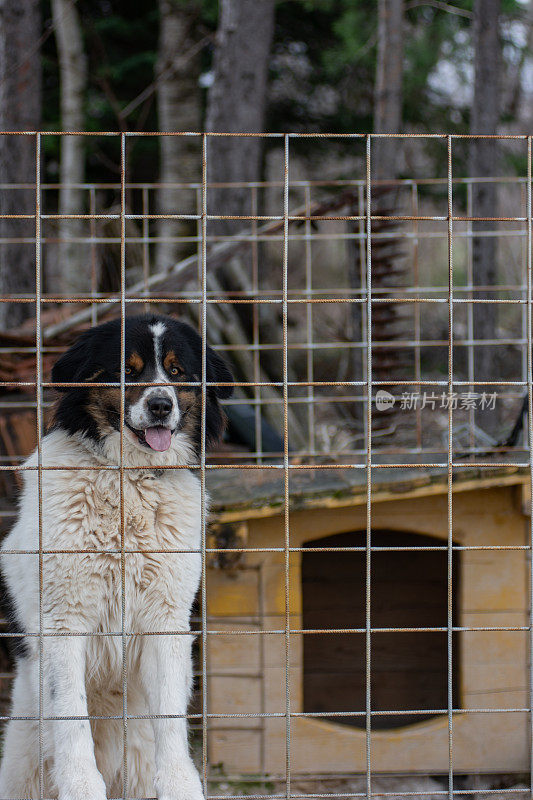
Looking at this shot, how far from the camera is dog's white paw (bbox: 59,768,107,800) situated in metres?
2.66

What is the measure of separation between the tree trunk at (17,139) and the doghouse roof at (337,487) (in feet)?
9.39

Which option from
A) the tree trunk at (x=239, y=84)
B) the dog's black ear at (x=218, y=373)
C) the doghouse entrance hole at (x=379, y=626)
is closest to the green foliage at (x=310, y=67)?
the tree trunk at (x=239, y=84)

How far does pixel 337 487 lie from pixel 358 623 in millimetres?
1164

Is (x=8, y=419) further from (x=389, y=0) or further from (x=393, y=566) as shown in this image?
(x=389, y=0)

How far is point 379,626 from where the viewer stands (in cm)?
506

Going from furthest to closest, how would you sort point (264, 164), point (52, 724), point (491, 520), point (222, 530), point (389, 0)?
point (264, 164), point (389, 0), point (491, 520), point (222, 530), point (52, 724)

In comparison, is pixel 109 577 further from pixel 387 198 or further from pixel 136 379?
pixel 387 198

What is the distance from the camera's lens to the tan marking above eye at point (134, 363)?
3123mm

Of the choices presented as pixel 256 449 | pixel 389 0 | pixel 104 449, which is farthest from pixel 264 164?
pixel 104 449

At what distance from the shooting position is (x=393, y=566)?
5.15 m

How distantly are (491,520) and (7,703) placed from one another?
285 cm
